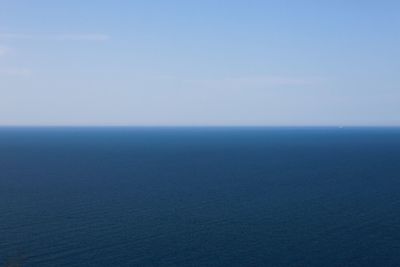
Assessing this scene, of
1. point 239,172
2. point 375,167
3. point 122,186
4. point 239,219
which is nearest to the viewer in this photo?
point 239,219

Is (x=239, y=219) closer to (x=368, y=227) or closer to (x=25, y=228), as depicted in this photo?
(x=368, y=227)

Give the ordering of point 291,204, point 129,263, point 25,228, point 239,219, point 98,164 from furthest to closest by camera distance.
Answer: point 98,164 → point 291,204 → point 239,219 → point 25,228 → point 129,263

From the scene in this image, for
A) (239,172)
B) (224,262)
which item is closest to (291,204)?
(224,262)

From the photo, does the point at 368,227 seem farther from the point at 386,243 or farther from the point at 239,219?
the point at 239,219

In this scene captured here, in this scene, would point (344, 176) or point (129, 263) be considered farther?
point (344, 176)

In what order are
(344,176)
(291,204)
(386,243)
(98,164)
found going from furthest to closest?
(98,164) < (344,176) < (291,204) < (386,243)

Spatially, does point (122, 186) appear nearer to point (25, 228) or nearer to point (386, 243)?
point (25, 228)

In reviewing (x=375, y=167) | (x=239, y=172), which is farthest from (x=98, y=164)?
(x=375, y=167)

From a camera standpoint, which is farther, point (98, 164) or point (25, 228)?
point (98, 164)

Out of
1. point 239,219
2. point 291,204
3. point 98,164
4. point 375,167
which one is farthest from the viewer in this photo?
point 98,164
